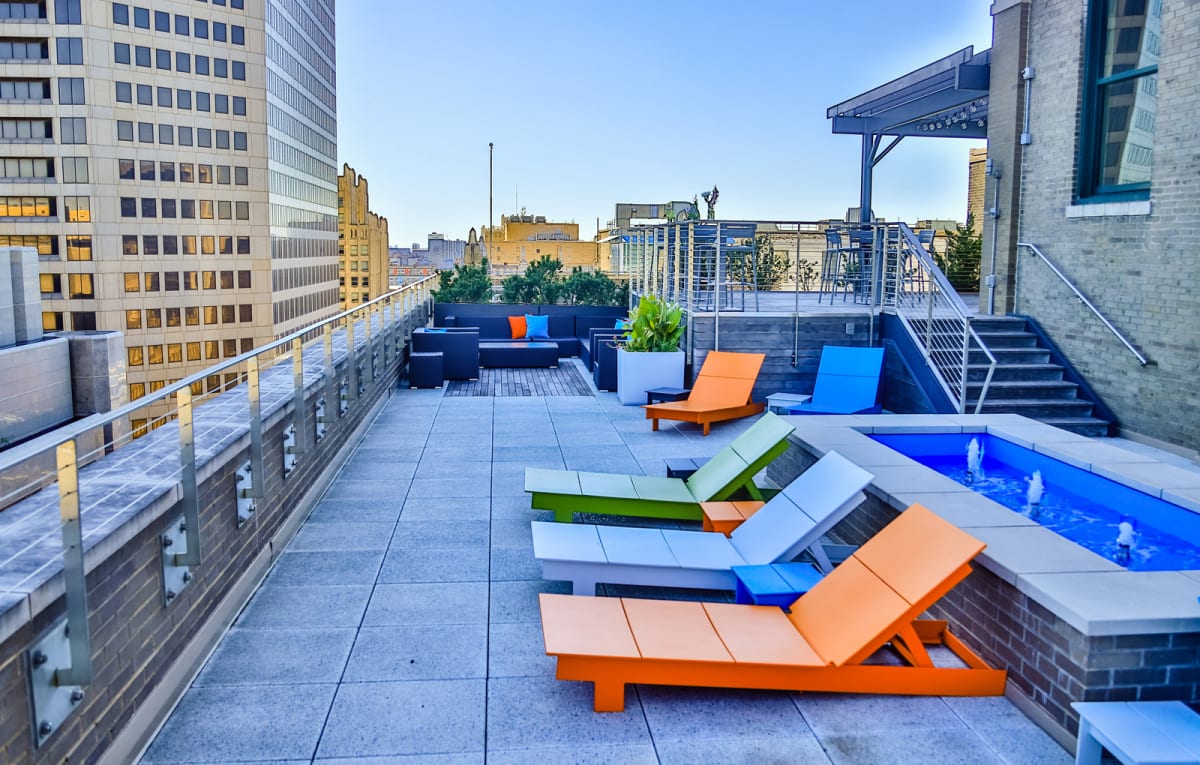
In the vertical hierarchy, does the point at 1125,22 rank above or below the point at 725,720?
above

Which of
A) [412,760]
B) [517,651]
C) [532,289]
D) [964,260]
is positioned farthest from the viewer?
[532,289]

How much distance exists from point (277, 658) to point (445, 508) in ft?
8.64

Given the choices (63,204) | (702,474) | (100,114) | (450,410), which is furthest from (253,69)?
(702,474)

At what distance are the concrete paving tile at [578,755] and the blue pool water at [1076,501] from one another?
352cm

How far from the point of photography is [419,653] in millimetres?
4355

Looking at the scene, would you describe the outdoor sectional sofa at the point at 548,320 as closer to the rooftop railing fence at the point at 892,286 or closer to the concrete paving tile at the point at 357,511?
the rooftop railing fence at the point at 892,286

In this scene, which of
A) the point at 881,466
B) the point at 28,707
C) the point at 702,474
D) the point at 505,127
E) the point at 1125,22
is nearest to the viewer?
the point at 28,707

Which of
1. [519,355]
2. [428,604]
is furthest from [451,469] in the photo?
[519,355]

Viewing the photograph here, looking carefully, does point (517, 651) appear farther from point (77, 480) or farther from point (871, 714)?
point (77, 480)

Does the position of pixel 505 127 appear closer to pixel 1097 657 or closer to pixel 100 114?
pixel 100 114

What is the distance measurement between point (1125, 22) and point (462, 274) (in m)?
20.9

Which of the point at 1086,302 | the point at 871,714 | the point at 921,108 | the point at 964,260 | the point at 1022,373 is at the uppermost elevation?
the point at 921,108

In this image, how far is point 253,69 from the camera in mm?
80562

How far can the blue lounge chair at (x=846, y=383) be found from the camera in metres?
10.5
